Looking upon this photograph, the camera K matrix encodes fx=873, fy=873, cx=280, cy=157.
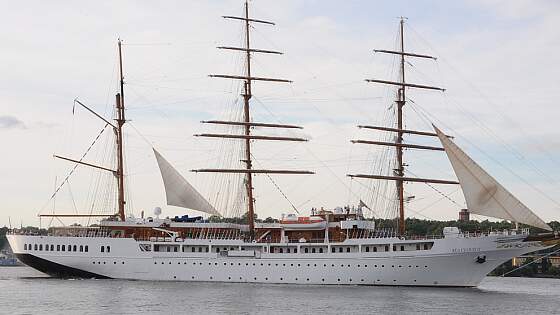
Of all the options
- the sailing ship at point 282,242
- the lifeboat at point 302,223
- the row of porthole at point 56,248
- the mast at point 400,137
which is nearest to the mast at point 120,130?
the sailing ship at point 282,242

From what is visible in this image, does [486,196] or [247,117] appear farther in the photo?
[247,117]

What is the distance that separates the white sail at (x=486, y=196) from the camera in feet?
177

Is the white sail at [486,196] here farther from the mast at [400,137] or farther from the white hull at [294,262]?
the mast at [400,137]

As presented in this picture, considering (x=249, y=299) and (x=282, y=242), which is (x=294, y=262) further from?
(x=249, y=299)

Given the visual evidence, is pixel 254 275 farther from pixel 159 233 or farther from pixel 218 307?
pixel 218 307

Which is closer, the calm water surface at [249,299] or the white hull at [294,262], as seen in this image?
the calm water surface at [249,299]

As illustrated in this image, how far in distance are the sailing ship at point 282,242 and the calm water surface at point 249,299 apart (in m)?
1.58

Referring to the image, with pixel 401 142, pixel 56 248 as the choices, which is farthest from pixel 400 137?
pixel 56 248

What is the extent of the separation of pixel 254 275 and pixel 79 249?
12.9 meters

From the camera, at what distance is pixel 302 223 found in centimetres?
6016

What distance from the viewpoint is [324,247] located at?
58.8 metres

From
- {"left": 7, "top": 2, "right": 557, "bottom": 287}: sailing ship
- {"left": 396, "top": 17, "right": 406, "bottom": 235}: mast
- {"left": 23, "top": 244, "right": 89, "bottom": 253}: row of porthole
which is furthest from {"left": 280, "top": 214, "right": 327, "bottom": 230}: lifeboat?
{"left": 23, "top": 244, "right": 89, "bottom": 253}: row of porthole

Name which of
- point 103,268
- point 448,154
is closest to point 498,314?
point 448,154

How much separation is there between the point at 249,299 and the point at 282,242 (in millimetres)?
12034
